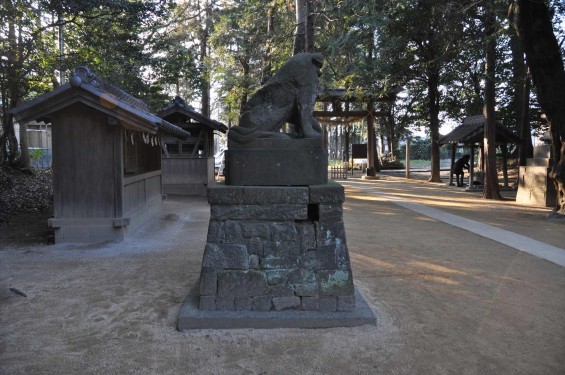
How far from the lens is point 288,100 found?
499 cm

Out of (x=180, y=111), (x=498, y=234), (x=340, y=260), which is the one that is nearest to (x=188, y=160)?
(x=180, y=111)

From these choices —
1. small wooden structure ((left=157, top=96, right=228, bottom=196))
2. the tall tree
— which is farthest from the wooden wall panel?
the tall tree

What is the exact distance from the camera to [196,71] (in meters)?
18.4

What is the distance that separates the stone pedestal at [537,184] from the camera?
1359 cm

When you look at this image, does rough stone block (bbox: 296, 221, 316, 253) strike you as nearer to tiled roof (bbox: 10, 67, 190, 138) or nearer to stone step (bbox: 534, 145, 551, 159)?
tiled roof (bbox: 10, 67, 190, 138)

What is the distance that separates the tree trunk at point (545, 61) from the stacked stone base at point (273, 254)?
9794 mm

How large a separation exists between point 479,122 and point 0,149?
62.6ft

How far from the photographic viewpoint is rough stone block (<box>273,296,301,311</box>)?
4422mm

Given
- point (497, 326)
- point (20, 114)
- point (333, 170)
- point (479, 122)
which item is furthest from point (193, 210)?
point (333, 170)

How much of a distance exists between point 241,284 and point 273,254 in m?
0.46

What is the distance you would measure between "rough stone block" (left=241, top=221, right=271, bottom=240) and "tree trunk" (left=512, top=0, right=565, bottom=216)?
33.7 feet

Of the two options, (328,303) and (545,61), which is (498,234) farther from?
(328,303)

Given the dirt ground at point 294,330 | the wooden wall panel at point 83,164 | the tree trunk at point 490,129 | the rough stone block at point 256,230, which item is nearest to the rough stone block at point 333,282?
the dirt ground at point 294,330

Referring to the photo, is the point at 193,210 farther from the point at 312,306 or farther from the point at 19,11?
the point at 312,306
